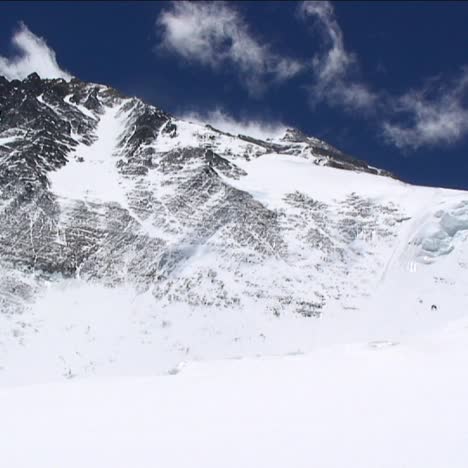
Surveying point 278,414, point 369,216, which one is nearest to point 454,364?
point 278,414

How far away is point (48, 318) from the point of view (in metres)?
48.3

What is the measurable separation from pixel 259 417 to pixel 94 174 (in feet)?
242

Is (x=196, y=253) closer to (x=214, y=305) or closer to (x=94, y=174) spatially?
(x=214, y=305)

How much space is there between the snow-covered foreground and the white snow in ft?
192

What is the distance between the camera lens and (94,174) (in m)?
79.9

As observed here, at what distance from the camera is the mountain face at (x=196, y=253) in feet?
152

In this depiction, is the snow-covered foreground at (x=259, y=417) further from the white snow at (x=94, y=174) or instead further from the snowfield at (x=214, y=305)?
the white snow at (x=94, y=174)

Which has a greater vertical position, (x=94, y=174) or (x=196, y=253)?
(x=94, y=174)

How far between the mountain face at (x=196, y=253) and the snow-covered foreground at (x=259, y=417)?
1226 inches

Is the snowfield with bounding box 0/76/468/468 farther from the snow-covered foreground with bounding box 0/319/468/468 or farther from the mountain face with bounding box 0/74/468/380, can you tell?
the mountain face with bounding box 0/74/468/380

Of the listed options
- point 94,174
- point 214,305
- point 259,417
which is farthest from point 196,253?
point 259,417

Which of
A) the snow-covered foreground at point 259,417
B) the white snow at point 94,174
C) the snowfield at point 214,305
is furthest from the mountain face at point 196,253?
the snow-covered foreground at point 259,417

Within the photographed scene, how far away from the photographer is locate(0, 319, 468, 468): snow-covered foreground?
839 centimetres

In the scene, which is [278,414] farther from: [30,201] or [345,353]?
[30,201]
